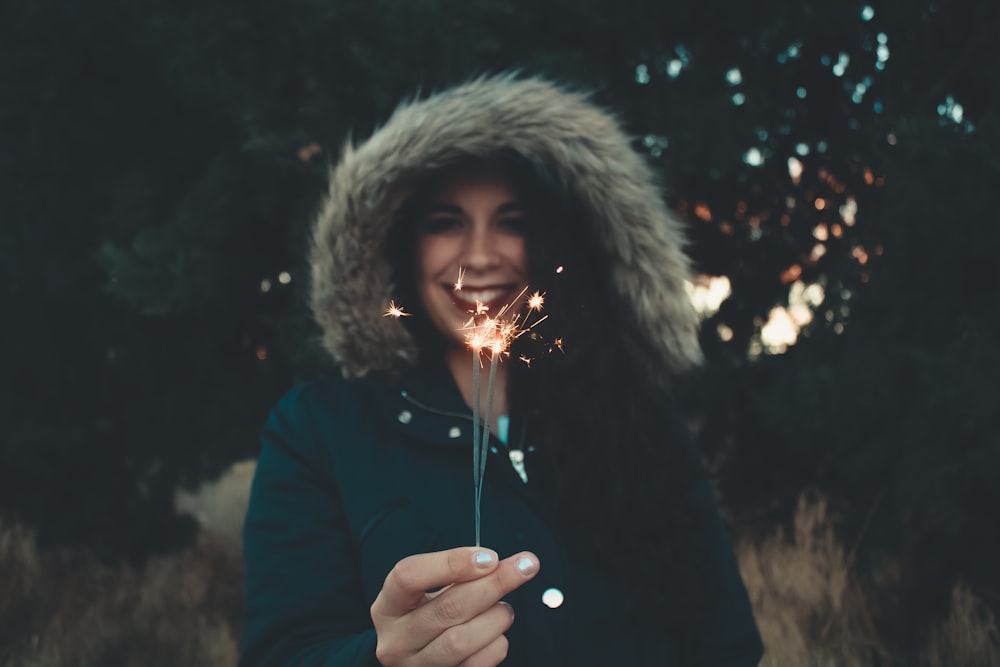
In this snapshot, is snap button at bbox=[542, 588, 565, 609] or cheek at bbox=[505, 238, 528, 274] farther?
cheek at bbox=[505, 238, 528, 274]

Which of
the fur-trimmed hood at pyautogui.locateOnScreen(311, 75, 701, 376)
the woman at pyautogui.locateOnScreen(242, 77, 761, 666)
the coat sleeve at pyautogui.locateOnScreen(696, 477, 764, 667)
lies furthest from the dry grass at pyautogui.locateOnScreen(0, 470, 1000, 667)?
the fur-trimmed hood at pyautogui.locateOnScreen(311, 75, 701, 376)

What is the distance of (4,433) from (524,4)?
10.8 ft

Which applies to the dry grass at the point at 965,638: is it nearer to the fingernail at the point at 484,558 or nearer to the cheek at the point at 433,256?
the cheek at the point at 433,256

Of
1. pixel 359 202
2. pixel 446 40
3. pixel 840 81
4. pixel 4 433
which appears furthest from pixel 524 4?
pixel 4 433

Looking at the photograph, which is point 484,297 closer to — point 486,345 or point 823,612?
point 486,345

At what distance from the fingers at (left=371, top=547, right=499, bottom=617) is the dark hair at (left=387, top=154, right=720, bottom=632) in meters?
0.68

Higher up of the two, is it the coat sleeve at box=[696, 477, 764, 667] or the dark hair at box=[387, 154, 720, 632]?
the dark hair at box=[387, 154, 720, 632]

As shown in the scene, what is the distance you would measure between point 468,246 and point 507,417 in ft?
1.52

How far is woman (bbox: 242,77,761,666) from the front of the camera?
5.03 ft

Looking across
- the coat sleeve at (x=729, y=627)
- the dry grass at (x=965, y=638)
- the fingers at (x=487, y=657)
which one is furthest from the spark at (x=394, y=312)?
the dry grass at (x=965, y=638)

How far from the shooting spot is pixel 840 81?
11.0 ft

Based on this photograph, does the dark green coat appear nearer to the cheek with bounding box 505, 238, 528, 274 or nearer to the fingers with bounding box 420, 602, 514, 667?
the cheek with bounding box 505, 238, 528, 274

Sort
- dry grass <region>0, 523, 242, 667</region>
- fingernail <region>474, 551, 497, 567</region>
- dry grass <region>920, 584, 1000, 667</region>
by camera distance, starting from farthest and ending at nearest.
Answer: dry grass <region>0, 523, 242, 667</region> → dry grass <region>920, 584, 1000, 667</region> → fingernail <region>474, 551, 497, 567</region>

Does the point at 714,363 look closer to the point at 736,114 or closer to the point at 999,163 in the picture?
the point at 736,114
